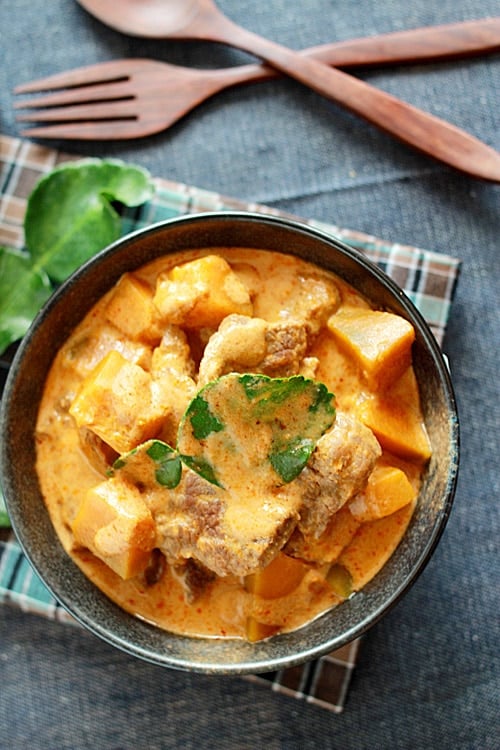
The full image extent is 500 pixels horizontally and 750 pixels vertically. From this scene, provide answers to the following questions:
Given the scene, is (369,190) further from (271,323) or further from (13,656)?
(13,656)

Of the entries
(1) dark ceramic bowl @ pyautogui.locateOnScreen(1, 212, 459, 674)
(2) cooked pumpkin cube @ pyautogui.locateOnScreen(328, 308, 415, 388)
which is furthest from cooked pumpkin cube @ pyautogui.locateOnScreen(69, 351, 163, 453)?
(2) cooked pumpkin cube @ pyautogui.locateOnScreen(328, 308, 415, 388)

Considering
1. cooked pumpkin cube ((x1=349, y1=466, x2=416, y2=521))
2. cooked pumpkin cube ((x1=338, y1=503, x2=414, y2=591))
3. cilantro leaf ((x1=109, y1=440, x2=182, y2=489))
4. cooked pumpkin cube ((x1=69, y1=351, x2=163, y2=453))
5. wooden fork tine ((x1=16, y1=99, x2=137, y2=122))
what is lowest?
cooked pumpkin cube ((x1=338, y1=503, x2=414, y2=591))

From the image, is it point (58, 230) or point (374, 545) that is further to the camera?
point (58, 230)

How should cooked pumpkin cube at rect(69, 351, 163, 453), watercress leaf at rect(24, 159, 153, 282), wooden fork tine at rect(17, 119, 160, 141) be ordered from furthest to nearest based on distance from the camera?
wooden fork tine at rect(17, 119, 160, 141) → watercress leaf at rect(24, 159, 153, 282) → cooked pumpkin cube at rect(69, 351, 163, 453)

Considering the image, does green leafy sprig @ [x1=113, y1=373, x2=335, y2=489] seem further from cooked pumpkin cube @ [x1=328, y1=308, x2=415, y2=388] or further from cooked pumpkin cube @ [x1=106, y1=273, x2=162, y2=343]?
cooked pumpkin cube @ [x1=106, y1=273, x2=162, y2=343]

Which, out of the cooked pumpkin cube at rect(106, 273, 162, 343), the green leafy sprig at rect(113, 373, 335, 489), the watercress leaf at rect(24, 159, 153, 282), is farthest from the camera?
the watercress leaf at rect(24, 159, 153, 282)

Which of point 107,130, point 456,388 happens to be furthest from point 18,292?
point 456,388

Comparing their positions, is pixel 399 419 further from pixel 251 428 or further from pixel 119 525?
pixel 119 525
